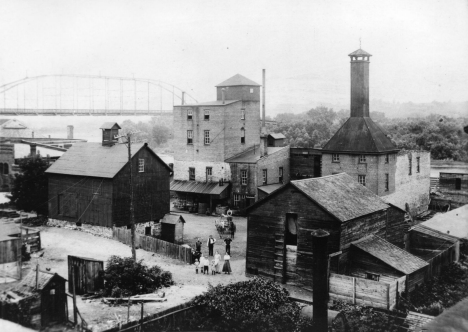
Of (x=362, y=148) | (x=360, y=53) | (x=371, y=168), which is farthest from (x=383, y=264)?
(x=360, y=53)

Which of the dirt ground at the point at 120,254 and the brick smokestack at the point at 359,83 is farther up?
the brick smokestack at the point at 359,83

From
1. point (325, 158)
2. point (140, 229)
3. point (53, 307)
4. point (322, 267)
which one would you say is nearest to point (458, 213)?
point (325, 158)

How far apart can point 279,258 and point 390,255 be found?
18.1 feet

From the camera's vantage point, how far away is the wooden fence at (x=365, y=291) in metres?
20.5

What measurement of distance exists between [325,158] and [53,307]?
29723mm

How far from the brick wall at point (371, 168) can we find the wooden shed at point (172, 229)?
15.2 metres

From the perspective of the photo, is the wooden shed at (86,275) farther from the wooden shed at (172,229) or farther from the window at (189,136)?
the window at (189,136)

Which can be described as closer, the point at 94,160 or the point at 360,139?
the point at 94,160

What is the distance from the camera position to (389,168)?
4159cm

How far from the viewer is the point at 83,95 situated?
7019 centimetres

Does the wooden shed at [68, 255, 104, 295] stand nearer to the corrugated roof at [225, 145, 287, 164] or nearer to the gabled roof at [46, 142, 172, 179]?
the gabled roof at [46, 142, 172, 179]

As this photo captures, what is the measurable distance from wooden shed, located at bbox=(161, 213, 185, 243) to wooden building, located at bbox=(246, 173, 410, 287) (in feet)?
32.7

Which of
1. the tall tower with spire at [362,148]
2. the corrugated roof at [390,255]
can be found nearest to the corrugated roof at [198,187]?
the tall tower with spire at [362,148]

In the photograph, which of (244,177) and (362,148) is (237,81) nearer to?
(244,177)
